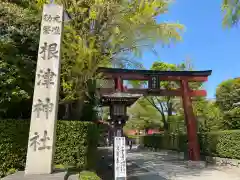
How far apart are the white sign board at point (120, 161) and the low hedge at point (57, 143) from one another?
4.11 ft

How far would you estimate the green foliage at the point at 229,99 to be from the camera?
1731 cm

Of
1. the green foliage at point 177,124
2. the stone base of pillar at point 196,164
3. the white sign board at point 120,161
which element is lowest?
the stone base of pillar at point 196,164

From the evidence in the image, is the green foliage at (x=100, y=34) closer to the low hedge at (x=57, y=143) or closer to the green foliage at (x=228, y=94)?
the low hedge at (x=57, y=143)

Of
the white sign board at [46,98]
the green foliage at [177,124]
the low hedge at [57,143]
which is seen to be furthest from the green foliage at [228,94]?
the white sign board at [46,98]

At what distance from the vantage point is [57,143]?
926 centimetres

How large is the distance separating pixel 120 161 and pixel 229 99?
1448 cm

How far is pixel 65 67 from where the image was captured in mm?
10258

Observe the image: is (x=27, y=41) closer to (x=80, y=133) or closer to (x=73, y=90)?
(x=73, y=90)

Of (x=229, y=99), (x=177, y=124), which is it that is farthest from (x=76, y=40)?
(x=177, y=124)

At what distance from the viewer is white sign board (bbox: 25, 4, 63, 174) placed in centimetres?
708

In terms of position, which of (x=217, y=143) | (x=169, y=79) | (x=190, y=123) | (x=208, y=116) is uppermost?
(x=169, y=79)

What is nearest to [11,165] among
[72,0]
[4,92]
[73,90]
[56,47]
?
[4,92]

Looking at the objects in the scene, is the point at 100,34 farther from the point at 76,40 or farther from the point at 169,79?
the point at 169,79

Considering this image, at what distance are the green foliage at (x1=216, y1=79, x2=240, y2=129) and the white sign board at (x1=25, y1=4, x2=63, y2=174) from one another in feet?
43.1
